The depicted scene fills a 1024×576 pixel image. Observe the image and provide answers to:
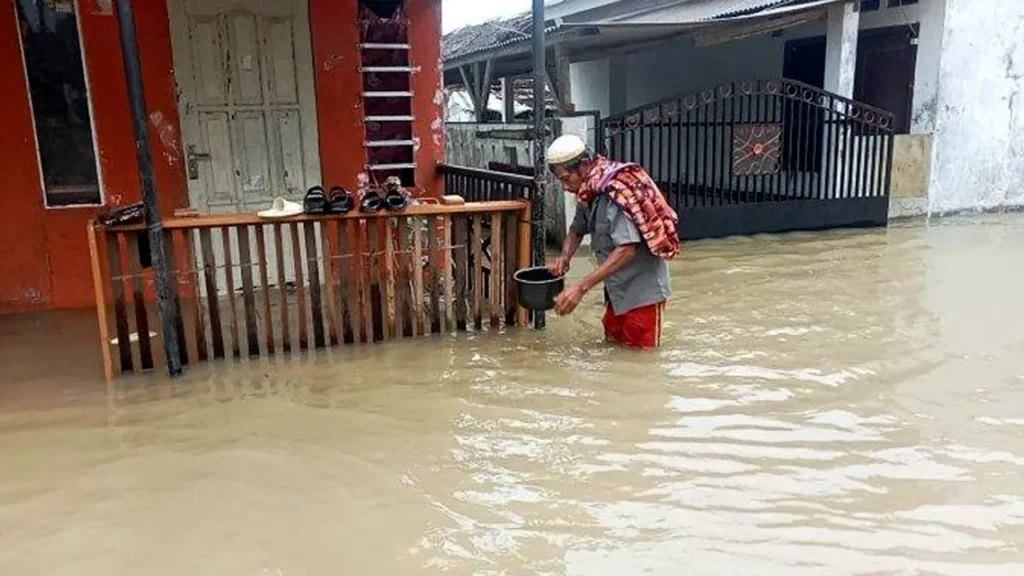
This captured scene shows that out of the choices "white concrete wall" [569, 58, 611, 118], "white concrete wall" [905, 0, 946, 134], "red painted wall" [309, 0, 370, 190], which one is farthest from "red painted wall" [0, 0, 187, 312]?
"white concrete wall" [569, 58, 611, 118]

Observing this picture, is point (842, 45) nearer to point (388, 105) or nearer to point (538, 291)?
point (388, 105)

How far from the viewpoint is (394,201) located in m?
5.13

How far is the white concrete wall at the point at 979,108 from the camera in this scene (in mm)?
10445

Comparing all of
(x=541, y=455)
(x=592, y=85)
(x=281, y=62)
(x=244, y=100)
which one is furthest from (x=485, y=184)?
(x=592, y=85)

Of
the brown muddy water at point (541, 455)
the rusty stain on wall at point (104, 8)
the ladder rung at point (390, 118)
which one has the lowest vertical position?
the brown muddy water at point (541, 455)

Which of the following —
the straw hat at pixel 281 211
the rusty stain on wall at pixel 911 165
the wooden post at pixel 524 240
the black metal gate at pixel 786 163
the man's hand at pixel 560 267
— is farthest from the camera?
the rusty stain on wall at pixel 911 165

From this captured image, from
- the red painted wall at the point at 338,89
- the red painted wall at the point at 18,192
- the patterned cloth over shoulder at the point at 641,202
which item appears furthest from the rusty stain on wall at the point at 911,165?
the red painted wall at the point at 18,192

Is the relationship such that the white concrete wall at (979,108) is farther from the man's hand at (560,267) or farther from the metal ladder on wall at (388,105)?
the man's hand at (560,267)

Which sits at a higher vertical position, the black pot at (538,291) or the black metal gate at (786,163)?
the black metal gate at (786,163)

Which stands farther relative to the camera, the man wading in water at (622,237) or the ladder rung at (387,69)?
the ladder rung at (387,69)

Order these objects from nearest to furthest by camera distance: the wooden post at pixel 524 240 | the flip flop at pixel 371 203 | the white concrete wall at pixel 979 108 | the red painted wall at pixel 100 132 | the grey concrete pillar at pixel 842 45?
1. the flip flop at pixel 371 203
2. the wooden post at pixel 524 240
3. the red painted wall at pixel 100 132
4. the grey concrete pillar at pixel 842 45
5. the white concrete wall at pixel 979 108

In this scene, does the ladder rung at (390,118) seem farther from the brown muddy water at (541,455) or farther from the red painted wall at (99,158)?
the brown muddy water at (541,455)

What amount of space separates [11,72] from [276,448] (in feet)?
13.2

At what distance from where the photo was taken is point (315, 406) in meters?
4.31
